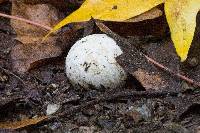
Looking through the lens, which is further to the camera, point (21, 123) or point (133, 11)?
point (133, 11)

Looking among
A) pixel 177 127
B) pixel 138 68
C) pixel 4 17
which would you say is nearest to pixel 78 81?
pixel 138 68

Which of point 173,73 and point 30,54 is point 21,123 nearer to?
point 30,54

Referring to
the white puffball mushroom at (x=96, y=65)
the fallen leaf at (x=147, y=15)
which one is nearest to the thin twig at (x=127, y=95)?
the white puffball mushroom at (x=96, y=65)

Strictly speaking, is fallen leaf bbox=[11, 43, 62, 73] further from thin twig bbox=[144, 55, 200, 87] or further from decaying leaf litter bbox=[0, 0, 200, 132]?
thin twig bbox=[144, 55, 200, 87]

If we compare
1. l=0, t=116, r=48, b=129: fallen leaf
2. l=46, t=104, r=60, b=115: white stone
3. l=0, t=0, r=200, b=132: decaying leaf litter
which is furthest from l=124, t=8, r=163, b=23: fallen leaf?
l=0, t=116, r=48, b=129: fallen leaf

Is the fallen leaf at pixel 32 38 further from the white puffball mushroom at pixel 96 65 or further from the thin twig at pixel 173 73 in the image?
the thin twig at pixel 173 73

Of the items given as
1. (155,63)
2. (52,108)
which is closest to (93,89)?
(52,108)
